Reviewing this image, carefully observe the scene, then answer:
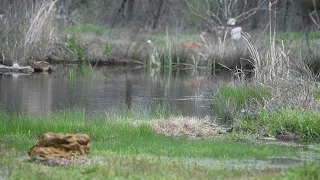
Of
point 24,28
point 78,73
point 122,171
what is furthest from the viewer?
point 78,73

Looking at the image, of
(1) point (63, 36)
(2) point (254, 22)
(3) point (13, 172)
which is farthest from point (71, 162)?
(2) point (254, 22)

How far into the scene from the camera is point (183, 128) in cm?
1444

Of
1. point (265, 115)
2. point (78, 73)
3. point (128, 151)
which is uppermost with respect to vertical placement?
point (128, 151)

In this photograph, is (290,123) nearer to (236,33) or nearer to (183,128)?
(183,128)

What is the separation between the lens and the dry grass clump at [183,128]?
14.1 metres

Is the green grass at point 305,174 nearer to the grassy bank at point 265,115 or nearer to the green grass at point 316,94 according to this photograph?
the grassy bank at point 265,115

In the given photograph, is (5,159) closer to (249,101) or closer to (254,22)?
(249,101)

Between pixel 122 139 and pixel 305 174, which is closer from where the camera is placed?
pixel 305 174

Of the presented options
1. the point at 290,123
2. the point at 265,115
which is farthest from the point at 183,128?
the point at 290,123

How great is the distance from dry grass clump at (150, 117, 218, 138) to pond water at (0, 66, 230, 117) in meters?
3.28

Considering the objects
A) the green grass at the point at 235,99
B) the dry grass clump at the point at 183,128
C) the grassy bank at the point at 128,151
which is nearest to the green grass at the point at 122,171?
the grassy bank at the point at 128,151

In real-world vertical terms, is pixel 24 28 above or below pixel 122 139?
above

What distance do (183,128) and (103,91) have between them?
1064cm

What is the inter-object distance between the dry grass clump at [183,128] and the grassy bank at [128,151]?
0.86 ft
